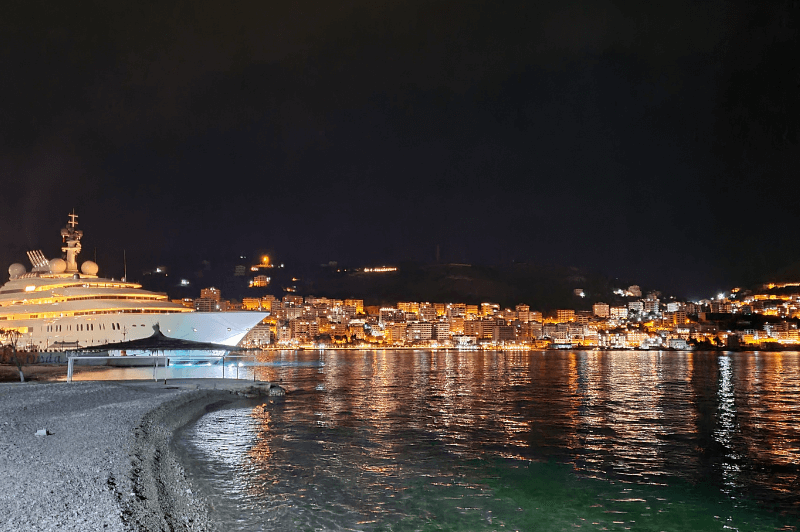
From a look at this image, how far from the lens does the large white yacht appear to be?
4769cm

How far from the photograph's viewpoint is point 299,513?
31.2 ft

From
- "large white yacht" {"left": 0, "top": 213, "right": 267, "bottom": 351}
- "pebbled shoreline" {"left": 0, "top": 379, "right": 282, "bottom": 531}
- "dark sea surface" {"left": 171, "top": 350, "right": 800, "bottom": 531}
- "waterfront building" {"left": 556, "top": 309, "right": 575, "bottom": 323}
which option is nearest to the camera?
"pebbled shoreline" {"left": 0, "top": 379, "right": 282, "bottom": 531}

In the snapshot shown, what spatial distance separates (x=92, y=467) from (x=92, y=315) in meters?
48.3

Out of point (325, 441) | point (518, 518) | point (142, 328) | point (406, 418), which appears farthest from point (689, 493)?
point (142, 328)

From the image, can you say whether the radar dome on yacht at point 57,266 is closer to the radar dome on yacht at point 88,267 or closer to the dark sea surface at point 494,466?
the radar dome on yacht at point 88,267

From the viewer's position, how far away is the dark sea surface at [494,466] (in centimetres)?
967

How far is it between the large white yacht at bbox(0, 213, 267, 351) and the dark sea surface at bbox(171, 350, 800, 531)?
81.6ft

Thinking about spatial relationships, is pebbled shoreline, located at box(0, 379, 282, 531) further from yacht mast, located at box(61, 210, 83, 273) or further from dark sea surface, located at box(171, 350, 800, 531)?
yacht mast, located at box(61, 210, 83, 273)

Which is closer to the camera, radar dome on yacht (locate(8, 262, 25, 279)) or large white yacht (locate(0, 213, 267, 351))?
large white yacht (locate(0, 213, 267, 351))

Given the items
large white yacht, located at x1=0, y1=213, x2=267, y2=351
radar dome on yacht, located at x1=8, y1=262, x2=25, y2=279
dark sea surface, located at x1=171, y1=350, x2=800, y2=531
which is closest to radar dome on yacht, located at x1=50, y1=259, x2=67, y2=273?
large white yacht, located at x1=0, y1=213, x2=267, y2=351

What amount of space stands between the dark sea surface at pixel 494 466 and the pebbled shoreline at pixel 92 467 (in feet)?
2.66

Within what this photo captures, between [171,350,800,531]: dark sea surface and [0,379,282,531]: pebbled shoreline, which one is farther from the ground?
[0,379,282,531]: pebbled shoreline

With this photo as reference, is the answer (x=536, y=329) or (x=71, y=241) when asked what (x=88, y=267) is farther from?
(x=536, y=329)

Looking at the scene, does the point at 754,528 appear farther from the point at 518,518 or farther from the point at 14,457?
the point at 14,457
